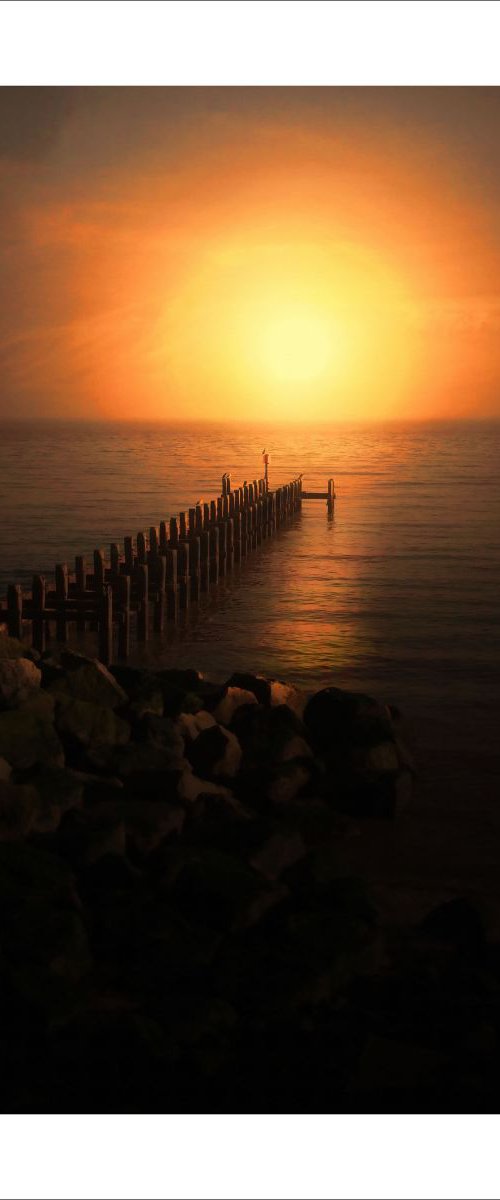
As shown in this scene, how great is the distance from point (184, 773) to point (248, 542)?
21.7 m

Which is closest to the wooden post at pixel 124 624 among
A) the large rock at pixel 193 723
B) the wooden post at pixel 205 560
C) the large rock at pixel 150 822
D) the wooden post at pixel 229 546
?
the large rock at pixel 193 723

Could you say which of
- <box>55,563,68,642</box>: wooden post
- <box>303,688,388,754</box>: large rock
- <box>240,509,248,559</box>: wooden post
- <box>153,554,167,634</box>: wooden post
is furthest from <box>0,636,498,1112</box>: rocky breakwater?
<box>240,509,248,559</box>: wooden post

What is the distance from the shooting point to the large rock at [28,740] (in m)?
8.81

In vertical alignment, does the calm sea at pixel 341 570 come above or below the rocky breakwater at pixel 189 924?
below

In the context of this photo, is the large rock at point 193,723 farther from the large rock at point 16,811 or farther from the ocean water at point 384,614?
the large rock at point 16,811

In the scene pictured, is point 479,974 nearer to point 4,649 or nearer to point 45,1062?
point 45,1062

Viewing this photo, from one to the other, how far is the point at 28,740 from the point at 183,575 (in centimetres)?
1192

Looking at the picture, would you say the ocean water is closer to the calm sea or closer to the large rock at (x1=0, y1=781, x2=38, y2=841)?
the calm sea

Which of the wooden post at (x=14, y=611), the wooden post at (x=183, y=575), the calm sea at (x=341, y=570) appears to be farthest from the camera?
the wooden post at (x=183, y=575)

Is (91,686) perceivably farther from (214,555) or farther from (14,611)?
(214,555)

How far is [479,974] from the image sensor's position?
6.61 m

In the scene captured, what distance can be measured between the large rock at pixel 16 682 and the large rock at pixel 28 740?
0.30 m

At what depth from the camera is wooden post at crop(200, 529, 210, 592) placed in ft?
75.6

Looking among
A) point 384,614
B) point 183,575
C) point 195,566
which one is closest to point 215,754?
point 183,575
